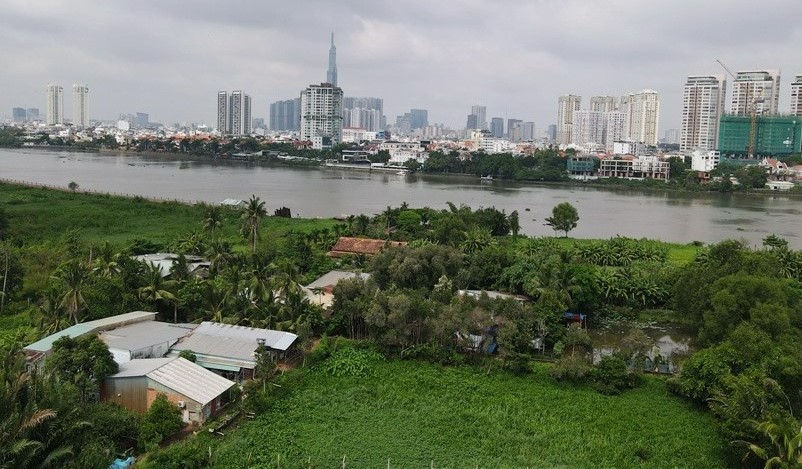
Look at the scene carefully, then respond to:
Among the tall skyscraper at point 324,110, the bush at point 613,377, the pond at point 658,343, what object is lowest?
the pond at point 658,343

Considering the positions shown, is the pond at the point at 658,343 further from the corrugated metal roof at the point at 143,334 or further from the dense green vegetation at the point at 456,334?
the corrugated metal roof at the point at 143,334

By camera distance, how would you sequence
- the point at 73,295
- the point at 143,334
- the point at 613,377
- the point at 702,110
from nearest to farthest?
the point at 613,377
the point at 143,334
the point at 73,295
the point at 702,110

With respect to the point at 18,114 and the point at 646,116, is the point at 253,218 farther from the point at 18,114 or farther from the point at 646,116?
the point at 18,114

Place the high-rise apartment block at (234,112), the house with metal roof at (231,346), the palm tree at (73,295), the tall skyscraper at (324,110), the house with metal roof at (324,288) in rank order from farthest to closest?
the high-rise apartment block at (234,112) < the tall skyscraper at (324,110) < the house with metal roof at (324,288) < the palm tree at (73,295) < the house with metal roof at (231,346)

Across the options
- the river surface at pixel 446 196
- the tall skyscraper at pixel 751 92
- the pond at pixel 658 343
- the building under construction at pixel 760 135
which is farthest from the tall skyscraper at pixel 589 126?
the pond at pixel 658 343

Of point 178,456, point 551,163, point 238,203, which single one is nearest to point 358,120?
point 551,163

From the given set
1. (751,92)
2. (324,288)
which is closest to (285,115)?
(751,92)
